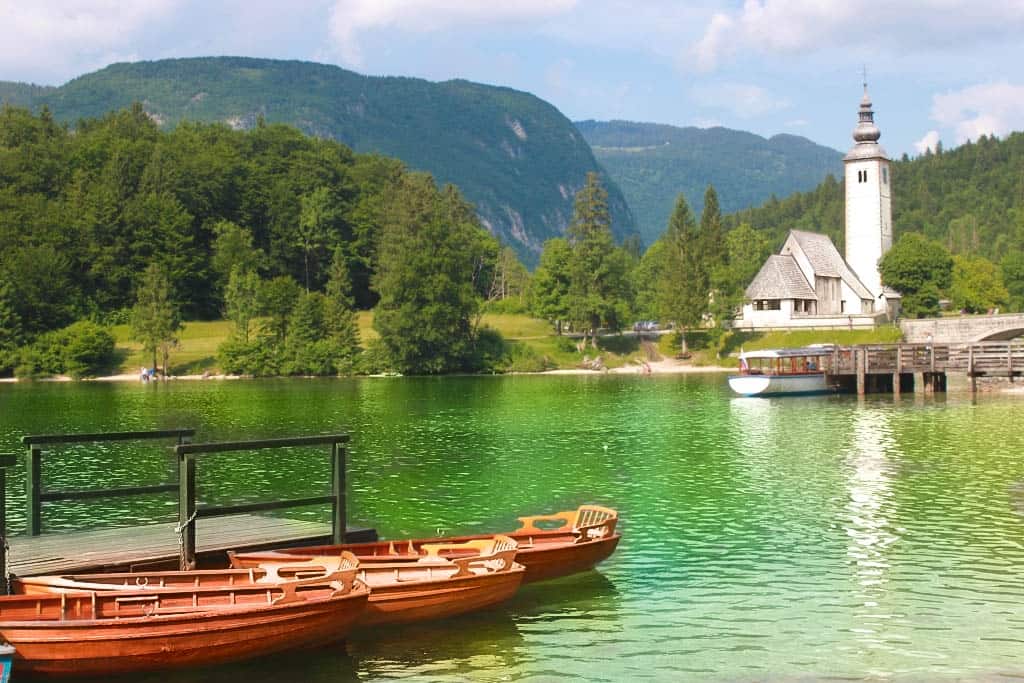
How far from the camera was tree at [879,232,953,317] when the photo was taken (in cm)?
12406

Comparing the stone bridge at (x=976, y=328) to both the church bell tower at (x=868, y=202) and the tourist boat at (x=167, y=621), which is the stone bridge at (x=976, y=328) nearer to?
the church bell tower at (x=868, y=202)

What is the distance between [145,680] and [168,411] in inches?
2030

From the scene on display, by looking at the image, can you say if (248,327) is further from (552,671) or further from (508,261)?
(552,671)

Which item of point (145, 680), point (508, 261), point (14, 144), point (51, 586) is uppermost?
point (14, 144)

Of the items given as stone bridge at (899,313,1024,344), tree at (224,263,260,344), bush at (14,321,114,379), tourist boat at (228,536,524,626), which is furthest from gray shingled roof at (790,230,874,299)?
tourist boat at (228,536,524,626)

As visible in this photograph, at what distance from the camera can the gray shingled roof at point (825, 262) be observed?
4980 inches

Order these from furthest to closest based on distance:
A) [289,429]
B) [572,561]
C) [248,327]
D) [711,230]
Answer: [711,230] < [248,327] < [289,429] < [572,561]

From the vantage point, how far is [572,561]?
22250 mm

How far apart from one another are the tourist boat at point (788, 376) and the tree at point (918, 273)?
146 feet

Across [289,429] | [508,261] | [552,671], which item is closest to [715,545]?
[552,671]

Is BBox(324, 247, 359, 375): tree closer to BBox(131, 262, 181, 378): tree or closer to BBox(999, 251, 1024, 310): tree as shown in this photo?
BBox(131, 262, 181, 378): tree

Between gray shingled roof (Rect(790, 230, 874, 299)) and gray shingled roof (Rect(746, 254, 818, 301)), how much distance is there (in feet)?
6.98

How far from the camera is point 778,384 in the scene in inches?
3108

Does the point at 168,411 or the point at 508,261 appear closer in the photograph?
the point at 168,411
